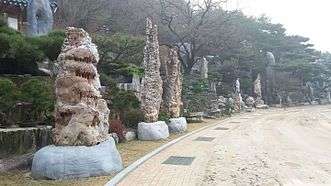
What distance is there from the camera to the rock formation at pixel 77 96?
9102 mm

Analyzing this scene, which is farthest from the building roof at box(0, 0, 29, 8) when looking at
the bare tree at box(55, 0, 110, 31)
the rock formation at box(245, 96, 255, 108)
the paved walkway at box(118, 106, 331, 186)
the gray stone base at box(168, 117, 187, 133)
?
the rock formation at box(245, 96, 255, 108)

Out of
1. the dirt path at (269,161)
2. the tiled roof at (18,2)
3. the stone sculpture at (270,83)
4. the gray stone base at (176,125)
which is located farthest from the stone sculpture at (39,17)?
the stone sculpture at (270,83)

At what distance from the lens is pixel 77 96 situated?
9289mm

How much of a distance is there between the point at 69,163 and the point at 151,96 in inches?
313

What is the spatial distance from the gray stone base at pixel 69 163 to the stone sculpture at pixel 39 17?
466 inches

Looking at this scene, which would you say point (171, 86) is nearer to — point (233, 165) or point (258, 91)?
point (233, 165)

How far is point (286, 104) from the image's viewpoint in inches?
1959

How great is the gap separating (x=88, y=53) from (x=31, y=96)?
2282 mm

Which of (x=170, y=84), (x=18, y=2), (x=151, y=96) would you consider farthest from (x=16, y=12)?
(x=151, y=96)

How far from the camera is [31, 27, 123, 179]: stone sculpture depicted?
28.2ft

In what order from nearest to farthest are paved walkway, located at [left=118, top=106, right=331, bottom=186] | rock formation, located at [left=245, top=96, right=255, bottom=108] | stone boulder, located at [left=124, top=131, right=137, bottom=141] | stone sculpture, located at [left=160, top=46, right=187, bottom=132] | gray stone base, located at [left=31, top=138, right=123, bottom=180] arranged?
gray stone base, located at [left=31, top=138, right=123, bottom=180] → paved walkway, located at [left=118, top=106, right=331, bottom=186] → stone boulder, located at [left=124, top=131, right=137, bottom=141] → stone sculpture, located at [left=160, top=46, right=187, bottom=132] → rock formation, located at [left=245, top=96, right=255, bottom=108]

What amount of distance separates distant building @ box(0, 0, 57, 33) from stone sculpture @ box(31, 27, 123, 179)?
11.2 metres

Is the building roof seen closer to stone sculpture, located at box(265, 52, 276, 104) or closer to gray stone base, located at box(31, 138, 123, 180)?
gray stone base, located at box(31, 138, 123, 180)

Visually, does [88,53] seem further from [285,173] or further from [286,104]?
[286,104]
